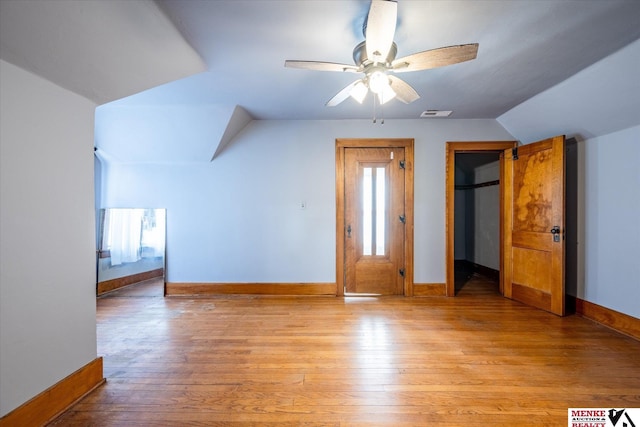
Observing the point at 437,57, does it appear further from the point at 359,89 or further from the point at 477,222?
the point at 477,222

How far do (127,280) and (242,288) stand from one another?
5.46 feet

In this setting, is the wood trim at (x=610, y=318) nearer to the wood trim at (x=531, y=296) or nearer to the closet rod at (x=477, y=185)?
the wood trim at (x=531, y=296)

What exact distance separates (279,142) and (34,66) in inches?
94.9

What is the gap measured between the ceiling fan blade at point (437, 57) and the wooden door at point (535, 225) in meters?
2.08

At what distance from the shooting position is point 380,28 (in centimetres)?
138

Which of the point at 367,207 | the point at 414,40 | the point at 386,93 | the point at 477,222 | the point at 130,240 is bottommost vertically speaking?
the point at 130,240

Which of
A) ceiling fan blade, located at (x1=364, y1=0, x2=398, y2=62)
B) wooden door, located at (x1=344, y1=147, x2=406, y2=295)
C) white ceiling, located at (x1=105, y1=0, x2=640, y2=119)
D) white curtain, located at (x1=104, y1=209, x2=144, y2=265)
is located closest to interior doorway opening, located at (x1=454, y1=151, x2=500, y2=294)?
wooden door, located at (x1=344, y1=147, x2=406, y2=295)

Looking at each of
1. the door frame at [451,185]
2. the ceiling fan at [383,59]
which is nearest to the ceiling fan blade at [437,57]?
the ceiling fan at [383,59]

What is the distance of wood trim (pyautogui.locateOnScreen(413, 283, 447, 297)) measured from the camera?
3.48m

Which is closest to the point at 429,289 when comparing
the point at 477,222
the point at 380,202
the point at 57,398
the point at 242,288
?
the point at 380,202

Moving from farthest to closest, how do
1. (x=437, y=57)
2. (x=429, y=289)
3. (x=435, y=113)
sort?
(x=429, y=289) < (x=435, y=113) < (x=437, y=57)

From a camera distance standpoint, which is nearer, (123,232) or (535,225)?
(535,225)

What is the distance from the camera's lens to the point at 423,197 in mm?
3512

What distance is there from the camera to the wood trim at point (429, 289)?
3.48 m
